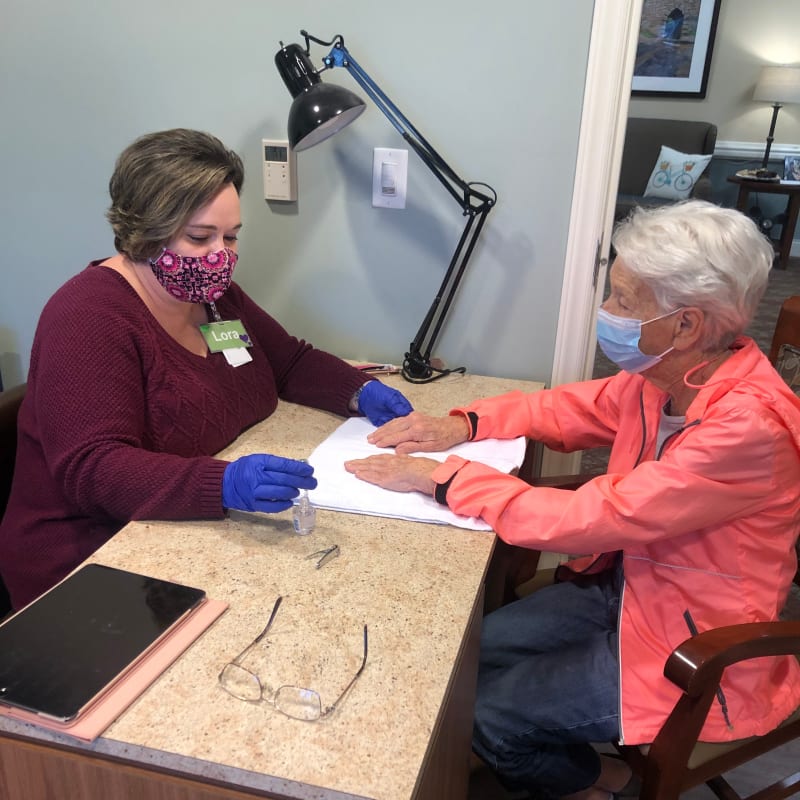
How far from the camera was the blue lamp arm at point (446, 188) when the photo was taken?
5.11 ft

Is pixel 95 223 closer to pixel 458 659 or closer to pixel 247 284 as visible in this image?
pixel 247 284

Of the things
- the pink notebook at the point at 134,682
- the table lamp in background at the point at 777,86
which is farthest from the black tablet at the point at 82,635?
the table lamp in background at the point at 777,86

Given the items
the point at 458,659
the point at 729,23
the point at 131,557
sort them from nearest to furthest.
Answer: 1. the point at 458,659
2. the point at 131,557
3. the point at 729,23

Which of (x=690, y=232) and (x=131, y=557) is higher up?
(x=690, y=232)

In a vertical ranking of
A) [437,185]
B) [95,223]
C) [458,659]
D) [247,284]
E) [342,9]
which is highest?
[342,9]

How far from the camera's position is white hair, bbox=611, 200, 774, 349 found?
43.9 inches

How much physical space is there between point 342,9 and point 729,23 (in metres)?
5.44

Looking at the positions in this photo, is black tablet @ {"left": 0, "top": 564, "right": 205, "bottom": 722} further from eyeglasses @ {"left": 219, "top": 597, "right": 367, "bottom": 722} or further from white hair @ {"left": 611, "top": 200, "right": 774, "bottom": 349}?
white hair @ {"left": 611, "top": 200, "right": 774, "bottom": 349}

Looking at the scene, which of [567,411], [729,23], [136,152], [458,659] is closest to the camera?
[458,659]

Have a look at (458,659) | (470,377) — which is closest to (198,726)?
(458,659)

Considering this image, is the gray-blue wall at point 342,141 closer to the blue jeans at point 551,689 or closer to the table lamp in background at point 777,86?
the blue jeans at point 551,689

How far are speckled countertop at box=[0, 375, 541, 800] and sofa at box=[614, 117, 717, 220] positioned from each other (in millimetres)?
5325

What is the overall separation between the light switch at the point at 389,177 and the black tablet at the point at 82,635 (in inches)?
43.9

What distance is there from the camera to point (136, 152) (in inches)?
49.4
